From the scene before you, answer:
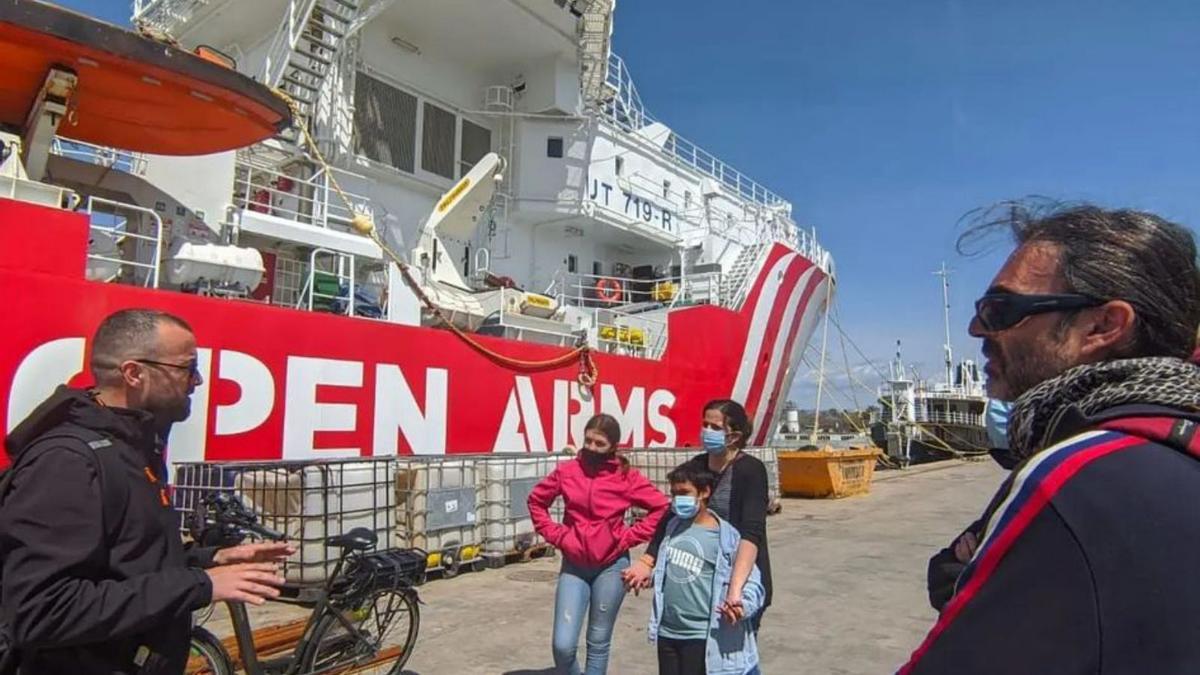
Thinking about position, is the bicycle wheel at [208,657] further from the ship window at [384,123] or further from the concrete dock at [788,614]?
the ship window at [384,123]

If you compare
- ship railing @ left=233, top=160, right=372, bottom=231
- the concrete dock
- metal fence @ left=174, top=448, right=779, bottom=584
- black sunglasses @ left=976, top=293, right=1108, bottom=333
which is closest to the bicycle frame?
the concrete dock

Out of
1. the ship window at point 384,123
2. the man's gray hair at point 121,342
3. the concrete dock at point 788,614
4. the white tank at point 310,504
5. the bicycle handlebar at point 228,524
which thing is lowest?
the concrete dock at point 788,614

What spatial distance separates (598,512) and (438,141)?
9662mm

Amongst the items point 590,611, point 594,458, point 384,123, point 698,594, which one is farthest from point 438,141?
point 698,594

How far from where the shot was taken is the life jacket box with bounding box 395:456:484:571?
690 centimetres

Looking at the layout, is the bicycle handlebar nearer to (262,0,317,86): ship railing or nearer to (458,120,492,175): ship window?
(262,0,317,86): ship railing

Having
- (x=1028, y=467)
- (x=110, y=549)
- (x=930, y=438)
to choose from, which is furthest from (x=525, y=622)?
(x=930, y=438)

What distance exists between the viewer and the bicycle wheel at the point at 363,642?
12.3 feet

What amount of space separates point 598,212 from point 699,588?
10664 mm

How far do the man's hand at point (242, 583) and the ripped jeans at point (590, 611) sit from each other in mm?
2014

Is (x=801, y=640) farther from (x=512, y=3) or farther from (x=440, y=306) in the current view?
(x=512, y=3)

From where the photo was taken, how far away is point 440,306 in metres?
9.16

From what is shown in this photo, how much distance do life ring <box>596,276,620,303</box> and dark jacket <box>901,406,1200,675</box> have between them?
39.7ft

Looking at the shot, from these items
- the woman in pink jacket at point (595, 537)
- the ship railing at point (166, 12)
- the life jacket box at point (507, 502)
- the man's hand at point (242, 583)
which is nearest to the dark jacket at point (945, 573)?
the man's hand at point (242, 583)
